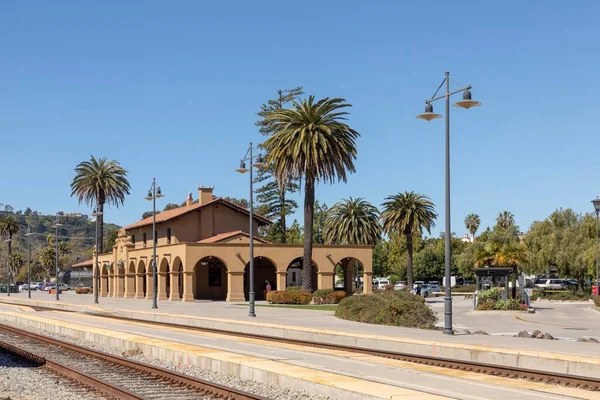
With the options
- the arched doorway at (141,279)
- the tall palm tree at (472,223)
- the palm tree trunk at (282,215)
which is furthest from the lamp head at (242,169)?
the tall palm tree at (472,223)

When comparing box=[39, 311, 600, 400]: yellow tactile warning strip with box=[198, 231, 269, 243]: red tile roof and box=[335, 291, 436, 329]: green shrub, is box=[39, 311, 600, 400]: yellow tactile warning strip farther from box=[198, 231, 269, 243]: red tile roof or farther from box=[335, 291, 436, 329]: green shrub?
box=[198, 231, 269, 243]: red tile roof

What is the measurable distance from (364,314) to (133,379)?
63.9ft

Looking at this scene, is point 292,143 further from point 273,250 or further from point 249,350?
point 249,350

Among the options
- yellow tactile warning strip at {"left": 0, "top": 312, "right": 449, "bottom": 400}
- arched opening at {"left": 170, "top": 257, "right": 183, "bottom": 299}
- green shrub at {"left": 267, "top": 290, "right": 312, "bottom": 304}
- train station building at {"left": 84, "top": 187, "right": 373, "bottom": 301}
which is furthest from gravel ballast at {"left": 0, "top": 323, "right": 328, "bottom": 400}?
arched opening at {"left": 170, "top": 257, "right": 183, "bottom": 299}

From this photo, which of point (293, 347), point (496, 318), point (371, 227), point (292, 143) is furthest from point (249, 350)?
point (371, 227)

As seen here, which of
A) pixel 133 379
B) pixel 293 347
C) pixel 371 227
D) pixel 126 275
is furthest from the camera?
pixel 371 227

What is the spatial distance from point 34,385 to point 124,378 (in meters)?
1.84

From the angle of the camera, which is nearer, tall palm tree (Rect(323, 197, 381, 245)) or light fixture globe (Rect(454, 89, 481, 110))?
light fixture globe (Rect(454, 89, 481, 110))

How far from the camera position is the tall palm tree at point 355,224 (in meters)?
93.7

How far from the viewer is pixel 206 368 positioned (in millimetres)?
17703

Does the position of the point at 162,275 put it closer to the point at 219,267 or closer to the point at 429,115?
the point at 219,267

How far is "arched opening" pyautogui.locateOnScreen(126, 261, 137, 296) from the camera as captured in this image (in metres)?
79.1

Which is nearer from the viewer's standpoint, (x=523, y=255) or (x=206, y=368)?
(x=206, y=368)

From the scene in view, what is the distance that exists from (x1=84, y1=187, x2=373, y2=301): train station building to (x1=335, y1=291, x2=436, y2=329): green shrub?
28160 mm
